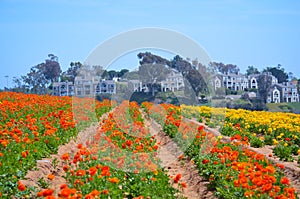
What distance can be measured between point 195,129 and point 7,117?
583cm

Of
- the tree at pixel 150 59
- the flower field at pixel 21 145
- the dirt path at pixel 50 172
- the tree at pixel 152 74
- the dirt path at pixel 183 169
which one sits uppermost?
the tree at pixel 150 59

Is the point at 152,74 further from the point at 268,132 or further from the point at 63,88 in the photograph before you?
the point at 63,88

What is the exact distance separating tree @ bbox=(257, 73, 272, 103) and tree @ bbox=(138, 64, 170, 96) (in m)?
28.8

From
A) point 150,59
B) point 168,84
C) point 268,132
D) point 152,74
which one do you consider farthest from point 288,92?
point 268,132

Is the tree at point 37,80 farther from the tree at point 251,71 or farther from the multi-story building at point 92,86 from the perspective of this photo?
the tree at point 251,71

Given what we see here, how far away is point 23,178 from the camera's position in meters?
8.30

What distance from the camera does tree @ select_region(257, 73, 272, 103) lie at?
63600mm

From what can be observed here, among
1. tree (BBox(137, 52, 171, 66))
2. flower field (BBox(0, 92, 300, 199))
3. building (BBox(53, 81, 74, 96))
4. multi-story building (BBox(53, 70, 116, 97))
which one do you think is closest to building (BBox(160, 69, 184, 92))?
tree (BBox(137, 52, 171, 66))

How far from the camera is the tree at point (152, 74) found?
33281 mm

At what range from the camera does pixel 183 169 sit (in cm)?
1248

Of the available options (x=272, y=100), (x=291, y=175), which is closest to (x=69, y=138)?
(x=291, y=175)

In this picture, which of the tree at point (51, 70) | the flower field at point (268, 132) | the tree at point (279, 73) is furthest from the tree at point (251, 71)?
the flower field at point (268, 132)

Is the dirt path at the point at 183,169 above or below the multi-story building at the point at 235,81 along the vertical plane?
below

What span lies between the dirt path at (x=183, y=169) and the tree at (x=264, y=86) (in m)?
47.2
